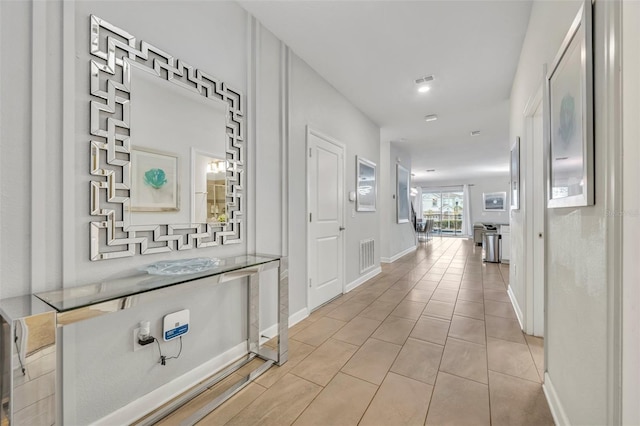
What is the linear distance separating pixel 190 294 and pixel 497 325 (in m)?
2.71

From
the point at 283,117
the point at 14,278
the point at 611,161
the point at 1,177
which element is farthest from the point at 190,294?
the point at 611,161

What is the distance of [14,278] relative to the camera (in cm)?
106

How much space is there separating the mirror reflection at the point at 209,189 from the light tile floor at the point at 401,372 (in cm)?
109

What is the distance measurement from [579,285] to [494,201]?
39.1 ft

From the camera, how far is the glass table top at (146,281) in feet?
3.39

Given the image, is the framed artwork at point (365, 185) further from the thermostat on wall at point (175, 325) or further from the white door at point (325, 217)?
the thermostat on wall at point (175, 325)

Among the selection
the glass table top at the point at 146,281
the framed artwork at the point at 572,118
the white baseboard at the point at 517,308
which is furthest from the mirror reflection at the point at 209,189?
the white baseboard at the point at 517,308

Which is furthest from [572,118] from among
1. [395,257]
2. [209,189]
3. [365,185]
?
[395,257]

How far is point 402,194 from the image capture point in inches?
255

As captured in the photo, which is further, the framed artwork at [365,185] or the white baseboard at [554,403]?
the framed artwork at [365,185]

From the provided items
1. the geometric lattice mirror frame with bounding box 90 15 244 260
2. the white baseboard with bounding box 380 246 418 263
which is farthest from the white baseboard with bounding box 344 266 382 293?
the geometric lattice mirror frame with bounding box 90 15 244 260

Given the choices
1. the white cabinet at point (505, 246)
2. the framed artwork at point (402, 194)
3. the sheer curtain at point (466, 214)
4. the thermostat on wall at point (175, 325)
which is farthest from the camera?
the sheer curtain at point (466, 214)

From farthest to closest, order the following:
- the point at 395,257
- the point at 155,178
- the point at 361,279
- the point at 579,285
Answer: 1. the point at 395,257
2. the point at 361,279
3. the point at 155,178
4. the point at 579,285

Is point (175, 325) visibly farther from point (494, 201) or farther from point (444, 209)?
point (444, 209)
